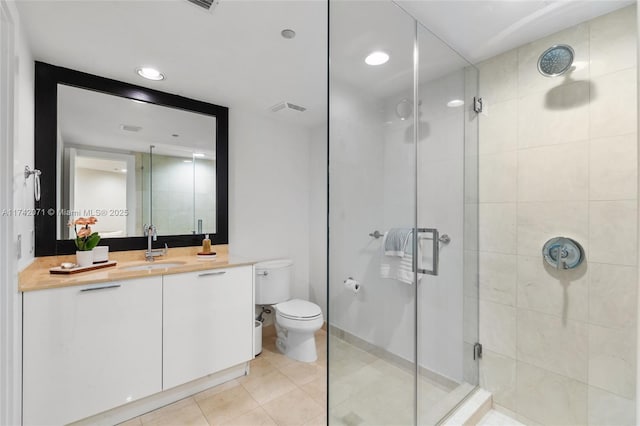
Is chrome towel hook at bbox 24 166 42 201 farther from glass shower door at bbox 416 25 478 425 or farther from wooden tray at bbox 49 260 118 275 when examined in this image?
glass shower door at bbox 416 25 478 425

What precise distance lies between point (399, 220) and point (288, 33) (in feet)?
3.84

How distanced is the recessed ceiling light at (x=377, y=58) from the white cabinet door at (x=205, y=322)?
5.20 ft

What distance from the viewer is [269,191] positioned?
3.00 meters

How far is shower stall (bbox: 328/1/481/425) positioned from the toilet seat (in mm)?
999

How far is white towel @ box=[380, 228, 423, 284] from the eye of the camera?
1389mm

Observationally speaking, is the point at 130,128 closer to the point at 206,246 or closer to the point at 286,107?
the point at 206,246

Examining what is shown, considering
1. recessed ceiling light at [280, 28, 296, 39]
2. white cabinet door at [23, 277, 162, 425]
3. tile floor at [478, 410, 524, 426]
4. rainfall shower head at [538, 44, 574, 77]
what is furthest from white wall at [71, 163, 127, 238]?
rainfall shower head at [538, 44, 574, 77]

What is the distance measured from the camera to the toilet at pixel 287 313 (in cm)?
233

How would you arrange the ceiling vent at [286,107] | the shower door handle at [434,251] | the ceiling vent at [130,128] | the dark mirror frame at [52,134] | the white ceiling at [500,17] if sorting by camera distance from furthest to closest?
the ceiling vent at [286,107] < the ceiling vent at [130,128] < the dark mirror frame at [52,134] < the shower door handle at [434,251] < the white ceiling at [500,17]

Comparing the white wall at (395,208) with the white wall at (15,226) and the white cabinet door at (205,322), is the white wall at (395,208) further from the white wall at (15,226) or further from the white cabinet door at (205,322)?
the white wall at (15,226)

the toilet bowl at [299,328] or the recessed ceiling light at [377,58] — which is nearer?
the recessed ceiling light at [377,58]

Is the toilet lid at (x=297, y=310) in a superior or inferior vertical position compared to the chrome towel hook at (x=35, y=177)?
inferior

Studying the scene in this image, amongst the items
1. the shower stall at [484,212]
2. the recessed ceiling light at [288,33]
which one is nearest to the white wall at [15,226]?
the recessed ceiling light at [288,33]

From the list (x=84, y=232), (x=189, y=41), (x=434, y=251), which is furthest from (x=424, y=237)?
(x=84, y=232)
